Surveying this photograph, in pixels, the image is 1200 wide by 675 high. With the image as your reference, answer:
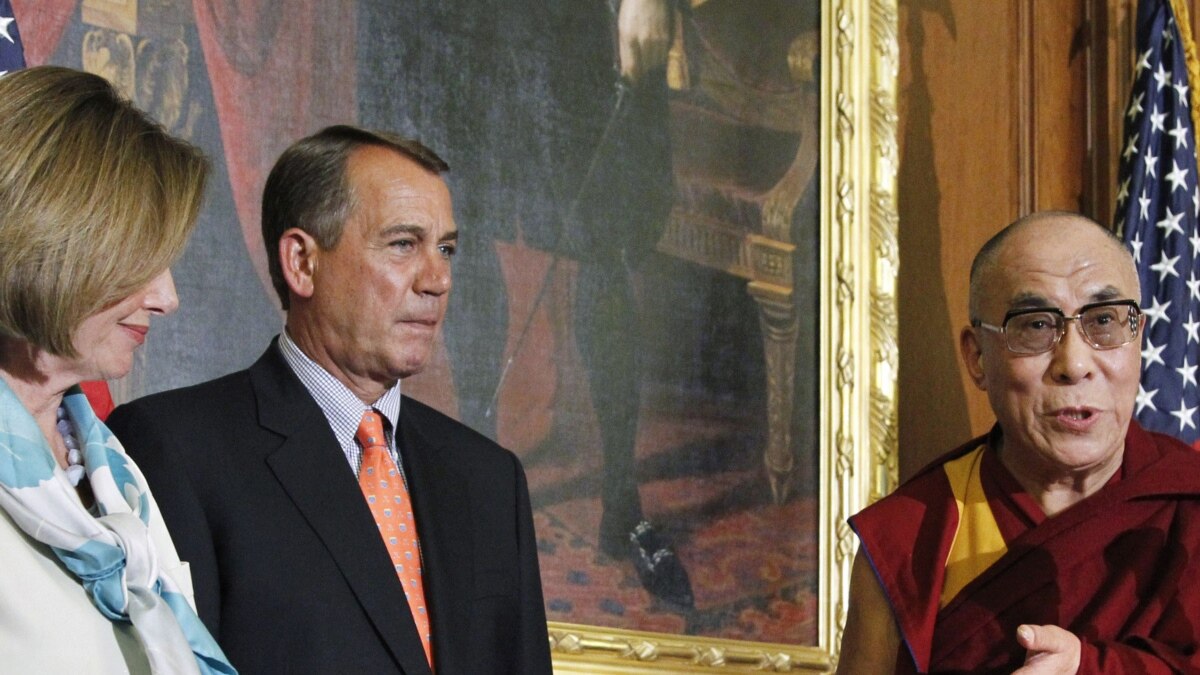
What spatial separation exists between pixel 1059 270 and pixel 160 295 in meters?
1.77

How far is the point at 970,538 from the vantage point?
3.18 m

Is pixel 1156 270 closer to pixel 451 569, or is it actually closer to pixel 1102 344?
pixel 1102 344

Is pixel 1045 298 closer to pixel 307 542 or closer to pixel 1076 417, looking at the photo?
pixel 1076 417

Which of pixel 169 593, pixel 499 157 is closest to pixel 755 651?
pixel 499 157

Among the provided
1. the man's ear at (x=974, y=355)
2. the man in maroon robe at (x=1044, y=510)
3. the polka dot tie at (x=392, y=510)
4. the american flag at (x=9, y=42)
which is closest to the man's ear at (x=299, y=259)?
the polka dot tie at (x=392, y=510)

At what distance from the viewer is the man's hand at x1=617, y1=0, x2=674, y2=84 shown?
465cm

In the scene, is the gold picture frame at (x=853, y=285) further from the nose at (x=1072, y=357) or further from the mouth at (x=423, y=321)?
the mouth at (x=423, y=321)

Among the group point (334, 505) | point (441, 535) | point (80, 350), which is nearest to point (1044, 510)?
point (441, 535)

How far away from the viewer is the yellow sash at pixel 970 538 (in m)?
3.13

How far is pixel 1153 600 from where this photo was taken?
293cm

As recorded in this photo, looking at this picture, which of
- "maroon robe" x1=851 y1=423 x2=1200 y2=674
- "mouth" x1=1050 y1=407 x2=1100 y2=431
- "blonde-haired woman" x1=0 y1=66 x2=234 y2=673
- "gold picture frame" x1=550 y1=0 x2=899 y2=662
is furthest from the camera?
"gold picture frame" x1=550 y1=0 x2=899 y2=662

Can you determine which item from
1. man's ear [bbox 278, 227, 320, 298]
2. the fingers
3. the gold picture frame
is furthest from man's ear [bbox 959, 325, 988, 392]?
the gold picture frame

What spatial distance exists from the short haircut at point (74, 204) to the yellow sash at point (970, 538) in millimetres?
1658

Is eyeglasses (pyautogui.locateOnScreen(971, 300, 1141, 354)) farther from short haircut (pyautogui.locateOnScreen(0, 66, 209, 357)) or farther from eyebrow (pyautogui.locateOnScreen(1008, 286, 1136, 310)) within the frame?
short haircut (pyautogui.locateOnScreen(0, 66, 209, 357))
